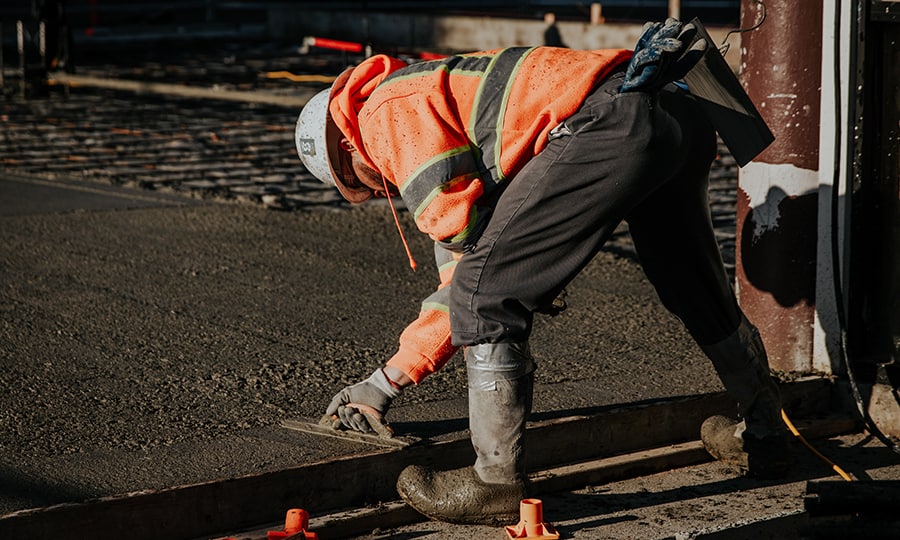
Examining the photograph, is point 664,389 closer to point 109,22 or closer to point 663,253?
point 663,253

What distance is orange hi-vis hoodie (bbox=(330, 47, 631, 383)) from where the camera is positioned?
351 centimetres

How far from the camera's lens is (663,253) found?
3904 mm

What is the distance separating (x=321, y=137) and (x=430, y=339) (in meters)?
0.69

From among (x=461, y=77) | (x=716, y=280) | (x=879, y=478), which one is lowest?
(x=879, y=478)

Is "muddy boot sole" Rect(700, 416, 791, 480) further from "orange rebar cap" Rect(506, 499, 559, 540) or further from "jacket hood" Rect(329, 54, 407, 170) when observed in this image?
"jacket hood" Rect(329, 54, 407, 170)

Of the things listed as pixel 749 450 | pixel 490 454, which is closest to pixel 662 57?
pixel 490 454

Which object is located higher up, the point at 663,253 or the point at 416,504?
the point at 663,253

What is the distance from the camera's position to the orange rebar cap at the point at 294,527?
11.4ft

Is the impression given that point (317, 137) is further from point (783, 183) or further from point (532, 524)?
point (783, 183)

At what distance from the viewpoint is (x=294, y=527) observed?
139 inches

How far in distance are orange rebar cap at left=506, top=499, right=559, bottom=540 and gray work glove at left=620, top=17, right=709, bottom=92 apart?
115cm

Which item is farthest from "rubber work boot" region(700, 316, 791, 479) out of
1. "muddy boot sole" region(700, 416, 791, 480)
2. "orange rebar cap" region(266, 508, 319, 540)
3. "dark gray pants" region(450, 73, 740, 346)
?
"orange rebar cap" region(266, 508, 319, 540)

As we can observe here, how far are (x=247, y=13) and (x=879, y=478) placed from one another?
25777 millimetres

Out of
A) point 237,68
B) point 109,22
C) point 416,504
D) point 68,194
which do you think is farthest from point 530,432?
point 109,22
